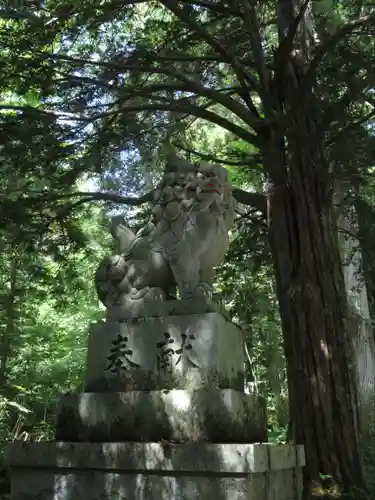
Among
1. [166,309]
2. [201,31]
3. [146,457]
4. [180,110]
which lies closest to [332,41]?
[201,31]

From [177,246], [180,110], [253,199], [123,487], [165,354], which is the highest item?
[180,110]

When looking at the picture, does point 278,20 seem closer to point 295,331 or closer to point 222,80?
point 222,80

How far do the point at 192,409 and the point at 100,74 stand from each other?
3.73 m

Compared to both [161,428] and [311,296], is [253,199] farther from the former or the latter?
[161,428]

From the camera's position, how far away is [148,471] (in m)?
3.52

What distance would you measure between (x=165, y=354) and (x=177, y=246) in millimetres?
777

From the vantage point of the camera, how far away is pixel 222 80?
8094 mm

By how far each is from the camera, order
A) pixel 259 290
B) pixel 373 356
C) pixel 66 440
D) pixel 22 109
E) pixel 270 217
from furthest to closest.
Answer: pixel 259 290
pixel 373 356
pixel 270 217
pixel 22 109
pixel 66 440

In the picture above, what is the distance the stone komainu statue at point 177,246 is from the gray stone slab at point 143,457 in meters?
1.04

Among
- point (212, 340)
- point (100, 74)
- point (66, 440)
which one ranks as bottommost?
point (66, 440)

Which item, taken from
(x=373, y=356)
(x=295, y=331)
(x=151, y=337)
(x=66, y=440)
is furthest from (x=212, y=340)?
(x=373, y=356)

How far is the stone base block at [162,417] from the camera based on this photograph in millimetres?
3619

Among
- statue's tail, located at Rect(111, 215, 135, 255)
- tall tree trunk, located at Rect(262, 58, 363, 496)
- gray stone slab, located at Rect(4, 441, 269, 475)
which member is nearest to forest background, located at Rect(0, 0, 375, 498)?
tall tree trunk, located at Rect(262, 58, 363, 496)

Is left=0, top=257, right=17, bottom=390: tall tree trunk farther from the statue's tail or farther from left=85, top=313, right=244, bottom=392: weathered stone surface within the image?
left=85, top=313, right=244, bottom=392: weathered stone surface
